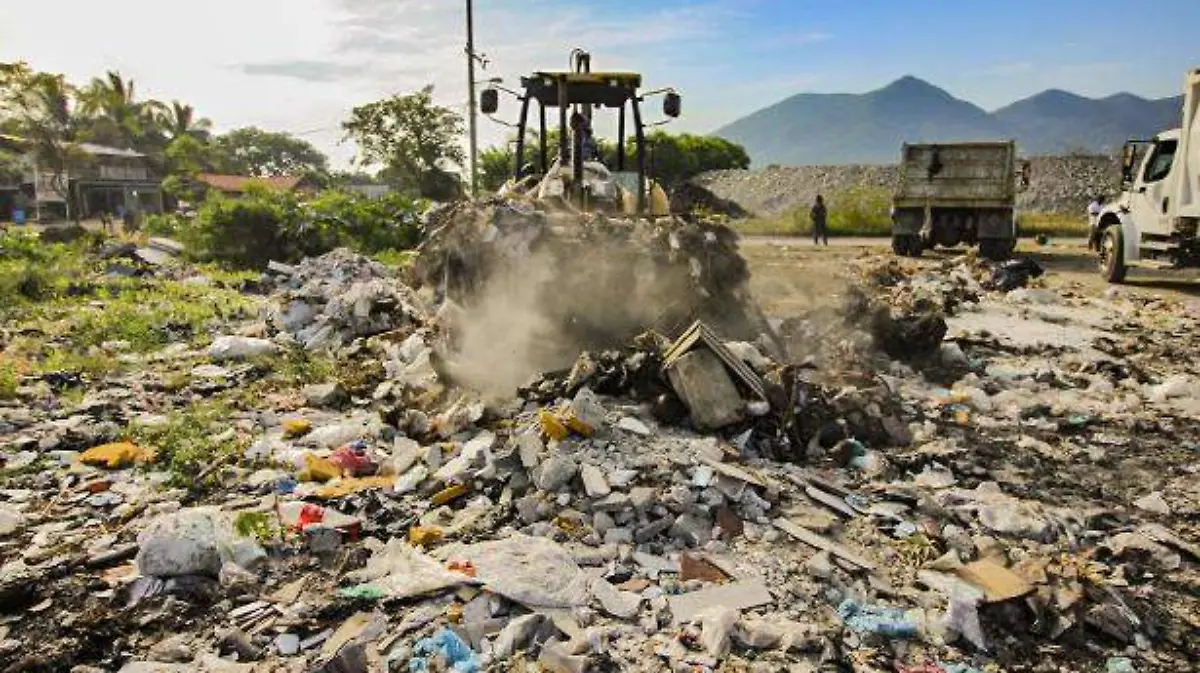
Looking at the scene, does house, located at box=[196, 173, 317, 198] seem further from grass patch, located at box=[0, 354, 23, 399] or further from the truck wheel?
the truck wheel

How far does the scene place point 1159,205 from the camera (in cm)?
1007

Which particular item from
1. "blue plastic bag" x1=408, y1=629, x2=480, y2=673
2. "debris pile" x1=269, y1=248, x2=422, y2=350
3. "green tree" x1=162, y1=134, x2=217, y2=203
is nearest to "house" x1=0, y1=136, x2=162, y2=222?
"green tree" x1=162, y1=134, x2=217, y2=203

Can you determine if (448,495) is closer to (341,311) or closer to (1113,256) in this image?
(341,311)

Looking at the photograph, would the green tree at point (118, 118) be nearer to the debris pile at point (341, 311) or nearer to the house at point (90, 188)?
the house at point (90, 188)

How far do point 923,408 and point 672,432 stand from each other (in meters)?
2.15

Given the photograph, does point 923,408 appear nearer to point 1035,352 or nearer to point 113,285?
point 1035,352

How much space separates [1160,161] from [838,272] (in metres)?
4.30

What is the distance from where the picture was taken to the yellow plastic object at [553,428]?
420 centimetres

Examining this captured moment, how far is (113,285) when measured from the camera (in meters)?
11.3

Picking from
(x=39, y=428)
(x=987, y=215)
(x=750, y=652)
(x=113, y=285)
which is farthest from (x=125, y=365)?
(x=987, y=215)

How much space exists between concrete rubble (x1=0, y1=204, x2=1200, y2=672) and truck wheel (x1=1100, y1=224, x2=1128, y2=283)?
5.16 metres

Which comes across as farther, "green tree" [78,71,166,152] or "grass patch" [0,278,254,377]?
"green tree" [78,71,166,152]

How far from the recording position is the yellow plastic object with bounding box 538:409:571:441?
165 inches

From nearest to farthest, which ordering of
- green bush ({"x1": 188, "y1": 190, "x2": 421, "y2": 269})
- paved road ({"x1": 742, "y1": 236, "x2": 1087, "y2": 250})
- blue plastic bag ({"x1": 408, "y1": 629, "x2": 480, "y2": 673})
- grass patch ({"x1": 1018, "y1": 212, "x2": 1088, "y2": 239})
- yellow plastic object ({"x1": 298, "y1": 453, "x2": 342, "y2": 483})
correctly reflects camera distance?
blue plastic bag ({"x1": 408, "y1": 629, "x2": 480, "y2": 673}) < yellow plastic object ({"x1": 298, "y1": 453, "x2": 342, "y2": 483}) < green bush ({"x1": 188, "y1": 190, "x2": 421, "y2": 269}) < paved road ({"x1": 742, "y1": 236, "x2": 1087, "y2": 250}) < grass patch ({"x1": 1018, "y1": 212, "x2": 1088, "y2": 239})
